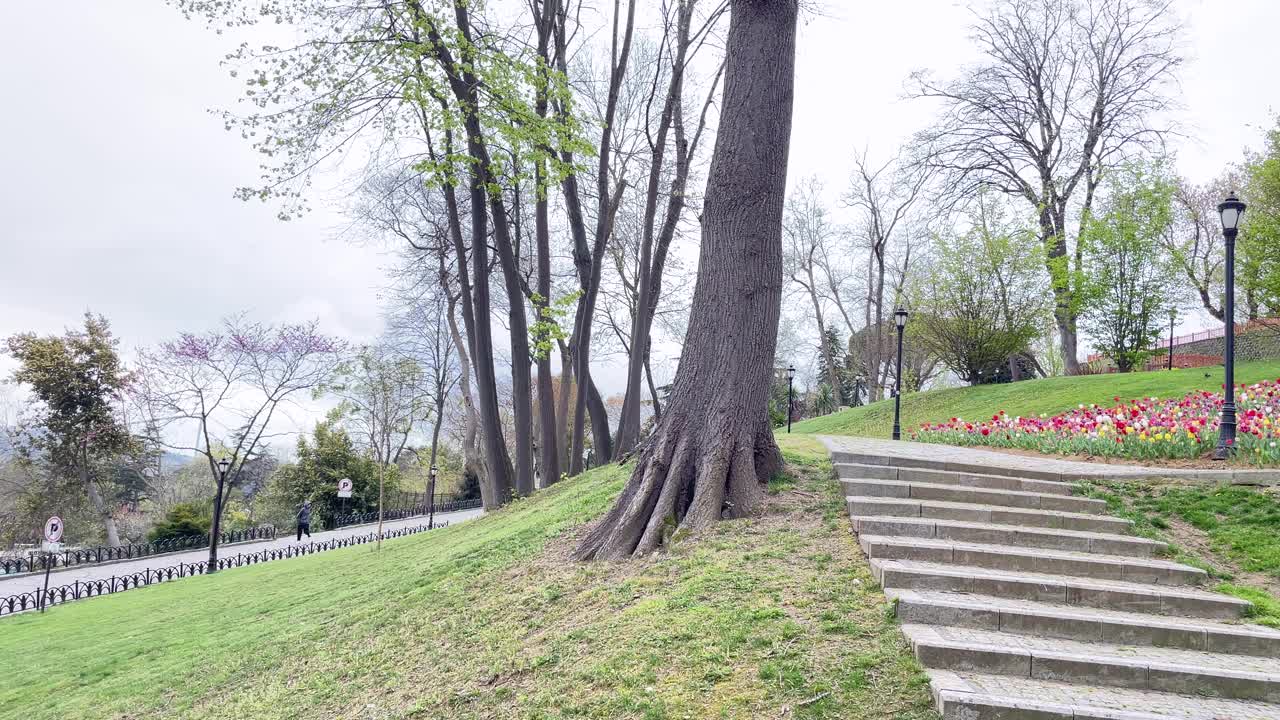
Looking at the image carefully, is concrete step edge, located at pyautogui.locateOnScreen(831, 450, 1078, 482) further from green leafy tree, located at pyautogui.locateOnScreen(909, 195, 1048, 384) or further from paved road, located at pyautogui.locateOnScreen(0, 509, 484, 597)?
green leafy tree, located at pyautogui.locateOnScreen(909, 195, 1048, 384)

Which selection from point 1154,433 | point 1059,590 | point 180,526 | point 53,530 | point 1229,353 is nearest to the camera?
point 1059,590

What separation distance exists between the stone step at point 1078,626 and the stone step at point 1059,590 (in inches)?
8.2

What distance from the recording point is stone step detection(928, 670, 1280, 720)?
9.18ft

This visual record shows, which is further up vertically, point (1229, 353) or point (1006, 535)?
point (1229, 353)

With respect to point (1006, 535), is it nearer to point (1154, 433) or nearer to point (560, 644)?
point (560, 644)

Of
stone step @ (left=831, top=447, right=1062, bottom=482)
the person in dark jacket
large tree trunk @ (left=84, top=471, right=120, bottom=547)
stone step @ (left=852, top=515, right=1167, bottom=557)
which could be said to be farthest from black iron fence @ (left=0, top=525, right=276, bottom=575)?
stone step @ (left=852, top=515, right=1167, bottom=557)

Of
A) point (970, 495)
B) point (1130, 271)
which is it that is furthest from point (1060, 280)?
point (970, 495)

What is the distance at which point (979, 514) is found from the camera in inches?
218

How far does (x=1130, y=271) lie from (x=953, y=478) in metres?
18.4

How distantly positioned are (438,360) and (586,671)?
28.1 m

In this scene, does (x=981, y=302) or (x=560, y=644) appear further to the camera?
(x=981, y=302)

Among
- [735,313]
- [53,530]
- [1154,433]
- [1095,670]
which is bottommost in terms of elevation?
[53,530]

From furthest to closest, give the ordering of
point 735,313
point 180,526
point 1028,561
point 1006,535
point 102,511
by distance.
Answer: point 102,511 → point 180,526 → point 735,313 → point 1006,535 → point 1028,561

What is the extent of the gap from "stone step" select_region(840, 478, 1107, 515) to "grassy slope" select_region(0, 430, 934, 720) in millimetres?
347
